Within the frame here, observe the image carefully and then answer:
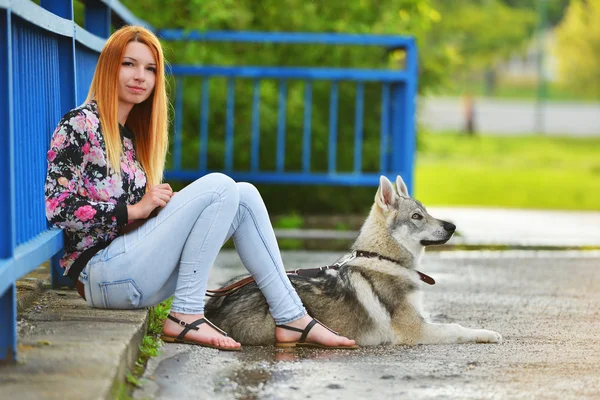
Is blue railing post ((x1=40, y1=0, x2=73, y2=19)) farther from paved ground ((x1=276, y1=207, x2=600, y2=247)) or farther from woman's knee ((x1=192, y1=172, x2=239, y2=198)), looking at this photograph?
paved ground ((x1=276, y1=207, x2=600, y2=247))

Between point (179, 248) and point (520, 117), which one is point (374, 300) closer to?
point (179, 248)

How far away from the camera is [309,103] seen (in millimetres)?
11023

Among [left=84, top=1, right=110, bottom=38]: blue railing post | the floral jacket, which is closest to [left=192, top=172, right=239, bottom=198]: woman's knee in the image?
the floral jacket

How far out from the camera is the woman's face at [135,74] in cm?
521

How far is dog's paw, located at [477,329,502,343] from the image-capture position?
5.59 meters

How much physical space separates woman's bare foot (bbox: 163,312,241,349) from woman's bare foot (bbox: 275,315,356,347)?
25cm

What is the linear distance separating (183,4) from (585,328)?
21.2 feet

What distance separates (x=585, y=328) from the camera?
6.20 m

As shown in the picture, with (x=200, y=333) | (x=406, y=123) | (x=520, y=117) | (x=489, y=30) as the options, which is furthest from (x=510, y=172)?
(x=520, y=117)

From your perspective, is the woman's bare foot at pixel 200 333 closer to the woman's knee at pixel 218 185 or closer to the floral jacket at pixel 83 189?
the floral jacket at pixel 83 189

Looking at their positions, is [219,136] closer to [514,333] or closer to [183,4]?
[183,4]

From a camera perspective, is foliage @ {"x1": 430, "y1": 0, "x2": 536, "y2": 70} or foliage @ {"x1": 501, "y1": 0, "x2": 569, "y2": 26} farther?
foliage @ {"x1": 501, "y1": 0, "x2": 569, "y2": 26}

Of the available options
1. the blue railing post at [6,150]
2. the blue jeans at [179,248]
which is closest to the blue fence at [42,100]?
the blue railing post at [6,150]

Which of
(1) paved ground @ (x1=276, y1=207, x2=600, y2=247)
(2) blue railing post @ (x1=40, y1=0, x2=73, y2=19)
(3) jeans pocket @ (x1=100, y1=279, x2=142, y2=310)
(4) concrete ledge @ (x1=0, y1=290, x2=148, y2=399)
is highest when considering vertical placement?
(2) blue railing post @ (x1=40, y1=0, x2=73, y2=19)
